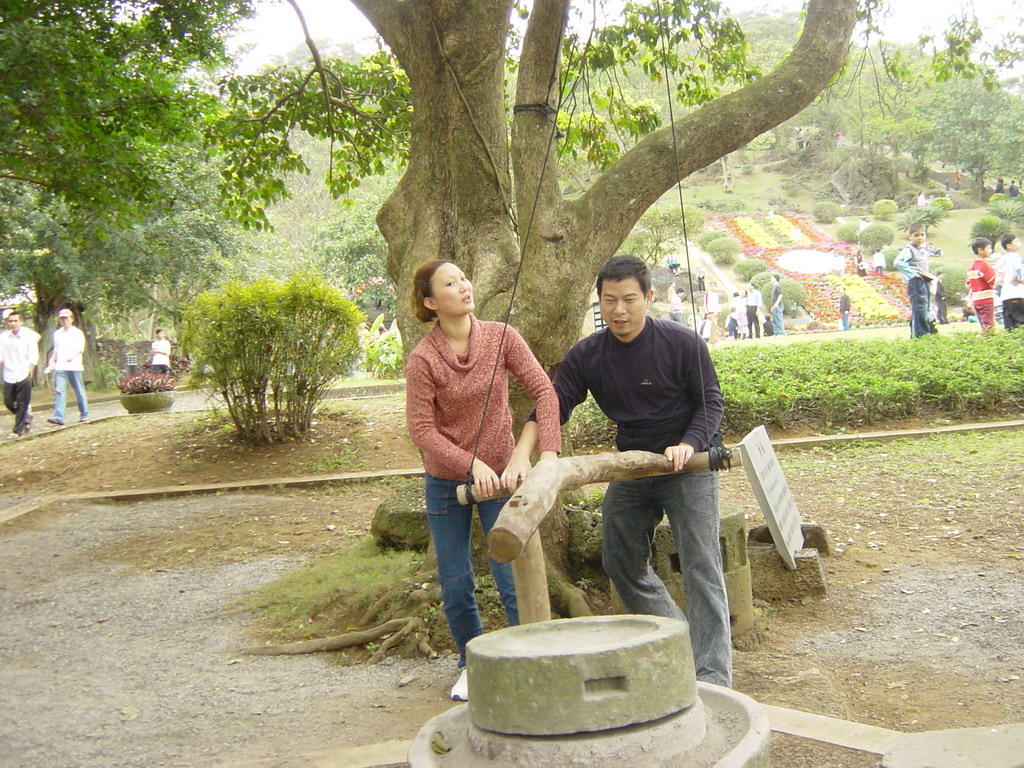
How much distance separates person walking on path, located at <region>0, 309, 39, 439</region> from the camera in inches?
577

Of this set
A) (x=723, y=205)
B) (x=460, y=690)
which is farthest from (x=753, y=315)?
(x=723, y=205)

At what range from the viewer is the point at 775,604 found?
5.75 meters

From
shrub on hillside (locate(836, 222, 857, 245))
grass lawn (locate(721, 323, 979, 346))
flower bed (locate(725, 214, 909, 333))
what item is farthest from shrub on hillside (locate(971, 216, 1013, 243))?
grass lawn (locate(721, 323, 979, 346))

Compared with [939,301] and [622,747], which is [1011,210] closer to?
[939,301]

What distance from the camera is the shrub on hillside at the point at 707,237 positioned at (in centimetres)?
4756

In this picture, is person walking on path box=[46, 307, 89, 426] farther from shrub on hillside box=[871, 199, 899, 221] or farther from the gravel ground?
shrub on hillside box=[871, 199, 899, 221]

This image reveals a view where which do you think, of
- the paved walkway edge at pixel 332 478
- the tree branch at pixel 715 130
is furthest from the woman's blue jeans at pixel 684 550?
the paved walkway edge at pixel 332 478

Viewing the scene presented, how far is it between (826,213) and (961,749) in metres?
53.2

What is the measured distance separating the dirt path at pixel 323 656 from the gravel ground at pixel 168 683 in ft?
0.05

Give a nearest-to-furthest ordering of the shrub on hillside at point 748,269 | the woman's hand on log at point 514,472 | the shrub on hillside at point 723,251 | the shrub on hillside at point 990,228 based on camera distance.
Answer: the woman's hand on log at point 514,472, the shrub on hillside at point 990,228, the shrub on hillside at point 748,269, the shrub on hillside at point 723,251

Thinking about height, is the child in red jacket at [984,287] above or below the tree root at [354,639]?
above

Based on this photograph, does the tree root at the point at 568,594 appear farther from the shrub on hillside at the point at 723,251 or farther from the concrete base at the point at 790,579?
the shrub on hillside at the point at 723,251

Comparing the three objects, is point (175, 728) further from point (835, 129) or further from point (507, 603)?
point (835, 129)

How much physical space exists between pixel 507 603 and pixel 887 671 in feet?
6.10
